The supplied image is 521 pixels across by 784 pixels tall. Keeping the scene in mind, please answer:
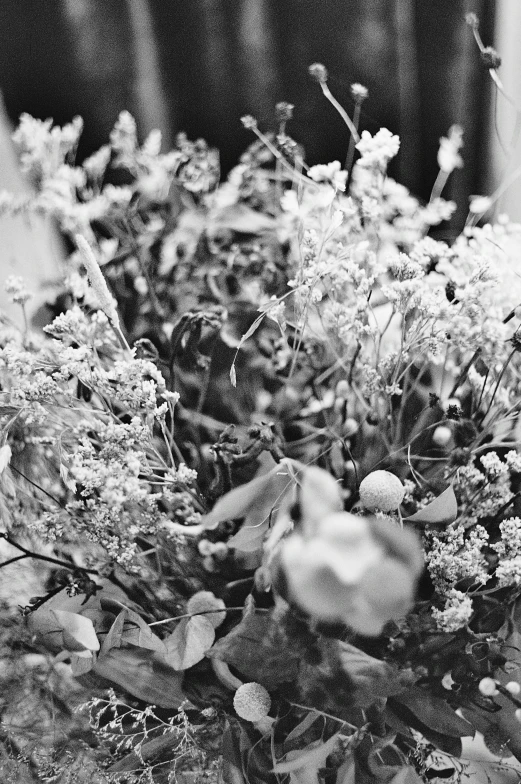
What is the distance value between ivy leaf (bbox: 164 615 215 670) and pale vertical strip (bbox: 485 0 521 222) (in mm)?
715

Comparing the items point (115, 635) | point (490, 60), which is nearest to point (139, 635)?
point (115, 635)

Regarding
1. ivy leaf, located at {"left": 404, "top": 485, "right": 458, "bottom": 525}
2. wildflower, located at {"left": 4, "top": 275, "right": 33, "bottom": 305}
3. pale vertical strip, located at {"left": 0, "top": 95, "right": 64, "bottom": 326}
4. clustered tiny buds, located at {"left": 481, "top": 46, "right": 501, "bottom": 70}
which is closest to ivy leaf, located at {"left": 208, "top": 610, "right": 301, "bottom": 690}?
ivy leaf, located at {"left": 404, "top": 485, "right": 458, "bottom": 525}

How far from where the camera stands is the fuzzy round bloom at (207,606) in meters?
0.46

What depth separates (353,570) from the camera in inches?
12.8

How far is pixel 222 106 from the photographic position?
1.08 metres

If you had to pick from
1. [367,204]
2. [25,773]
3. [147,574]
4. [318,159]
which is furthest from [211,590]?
[318,159]

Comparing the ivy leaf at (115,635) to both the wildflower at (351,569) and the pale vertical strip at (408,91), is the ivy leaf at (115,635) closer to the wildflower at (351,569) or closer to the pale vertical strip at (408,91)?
the wildflower at (351,569)

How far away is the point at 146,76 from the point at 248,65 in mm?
148

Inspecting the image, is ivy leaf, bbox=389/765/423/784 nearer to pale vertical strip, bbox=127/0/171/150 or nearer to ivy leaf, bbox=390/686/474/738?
ivy leaf, bbox=390/686/474/738

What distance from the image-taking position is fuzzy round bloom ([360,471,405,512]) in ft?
1.36

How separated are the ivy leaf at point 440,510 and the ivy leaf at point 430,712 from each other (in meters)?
0.11

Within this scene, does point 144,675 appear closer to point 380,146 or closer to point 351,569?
point 351,569

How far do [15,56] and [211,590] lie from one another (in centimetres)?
83

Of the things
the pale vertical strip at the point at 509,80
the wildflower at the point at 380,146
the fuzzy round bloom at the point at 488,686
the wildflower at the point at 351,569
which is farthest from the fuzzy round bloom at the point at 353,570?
the pale vertical strip at the point at 509,80
